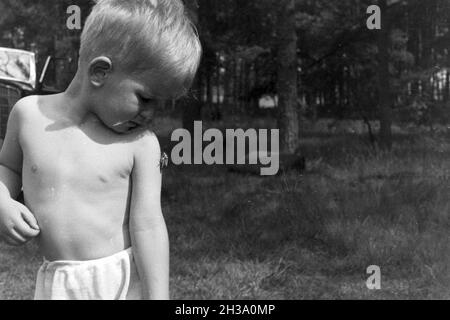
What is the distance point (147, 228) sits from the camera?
99cm

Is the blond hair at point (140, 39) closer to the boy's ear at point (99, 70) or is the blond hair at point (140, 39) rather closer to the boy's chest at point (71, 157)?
the boy's ear at point (99, 70)

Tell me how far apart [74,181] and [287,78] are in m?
2.46

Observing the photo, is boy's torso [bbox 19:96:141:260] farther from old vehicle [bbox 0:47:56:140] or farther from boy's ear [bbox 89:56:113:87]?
old vehicle [bbox 0:47:56:140]

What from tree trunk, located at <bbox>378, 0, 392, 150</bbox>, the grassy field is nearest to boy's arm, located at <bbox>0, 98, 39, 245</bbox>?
the grassy field

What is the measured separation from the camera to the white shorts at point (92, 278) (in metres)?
0.98

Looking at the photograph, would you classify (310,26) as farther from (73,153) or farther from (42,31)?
(73,153)

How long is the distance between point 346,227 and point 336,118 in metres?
0.94

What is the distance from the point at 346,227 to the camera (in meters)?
2.88

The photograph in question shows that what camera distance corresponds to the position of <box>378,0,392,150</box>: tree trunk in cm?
329

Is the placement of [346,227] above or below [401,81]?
below

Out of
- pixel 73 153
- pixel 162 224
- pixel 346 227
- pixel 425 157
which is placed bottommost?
pixel 346 227

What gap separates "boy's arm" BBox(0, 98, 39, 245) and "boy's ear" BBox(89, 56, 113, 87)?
13 cm

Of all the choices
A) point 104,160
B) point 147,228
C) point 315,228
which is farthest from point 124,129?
point 315,228
